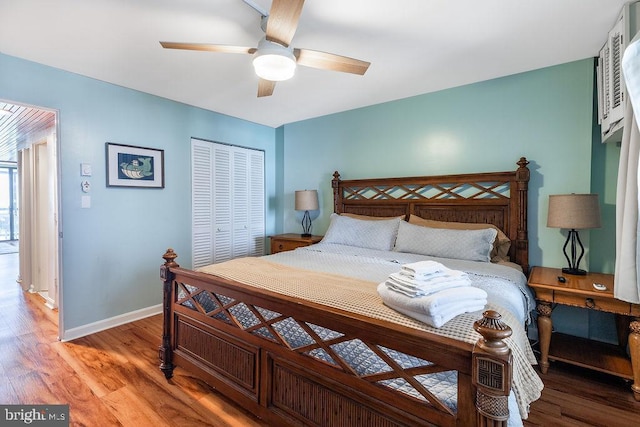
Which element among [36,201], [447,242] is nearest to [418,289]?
[447,242]

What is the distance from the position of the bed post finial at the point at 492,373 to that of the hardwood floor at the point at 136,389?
1197 mm

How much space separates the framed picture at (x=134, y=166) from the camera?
118 inches

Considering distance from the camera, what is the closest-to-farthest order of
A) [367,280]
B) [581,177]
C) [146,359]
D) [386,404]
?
1. [386,404]
2. [367,280]
3. [146,359]
4. [581,177]

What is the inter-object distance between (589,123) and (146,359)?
4103 millimetres

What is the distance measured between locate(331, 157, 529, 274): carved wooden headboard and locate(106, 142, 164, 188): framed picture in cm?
212

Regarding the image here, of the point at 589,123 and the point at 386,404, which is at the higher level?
the point at 589,123

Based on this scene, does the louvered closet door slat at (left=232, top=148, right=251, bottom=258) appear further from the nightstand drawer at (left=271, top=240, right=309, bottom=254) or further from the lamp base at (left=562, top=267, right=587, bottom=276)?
the lamp base at (left=562, top=267, right=587, bottom=276)

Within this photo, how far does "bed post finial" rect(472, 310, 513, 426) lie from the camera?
89cm

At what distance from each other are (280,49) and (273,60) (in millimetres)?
83

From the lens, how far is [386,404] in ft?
3.89

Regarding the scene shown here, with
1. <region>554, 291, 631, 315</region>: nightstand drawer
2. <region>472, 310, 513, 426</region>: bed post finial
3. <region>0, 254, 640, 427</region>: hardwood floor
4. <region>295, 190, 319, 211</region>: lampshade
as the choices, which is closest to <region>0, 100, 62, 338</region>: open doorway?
<region>0, 254, 640, 427</region>: hardwood floor

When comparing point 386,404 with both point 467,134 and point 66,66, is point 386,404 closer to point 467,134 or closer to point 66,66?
point 467,134

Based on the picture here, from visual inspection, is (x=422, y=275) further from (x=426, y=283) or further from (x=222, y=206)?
(x=222, y=206)

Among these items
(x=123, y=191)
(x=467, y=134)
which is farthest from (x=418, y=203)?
(x=123, y=191)
